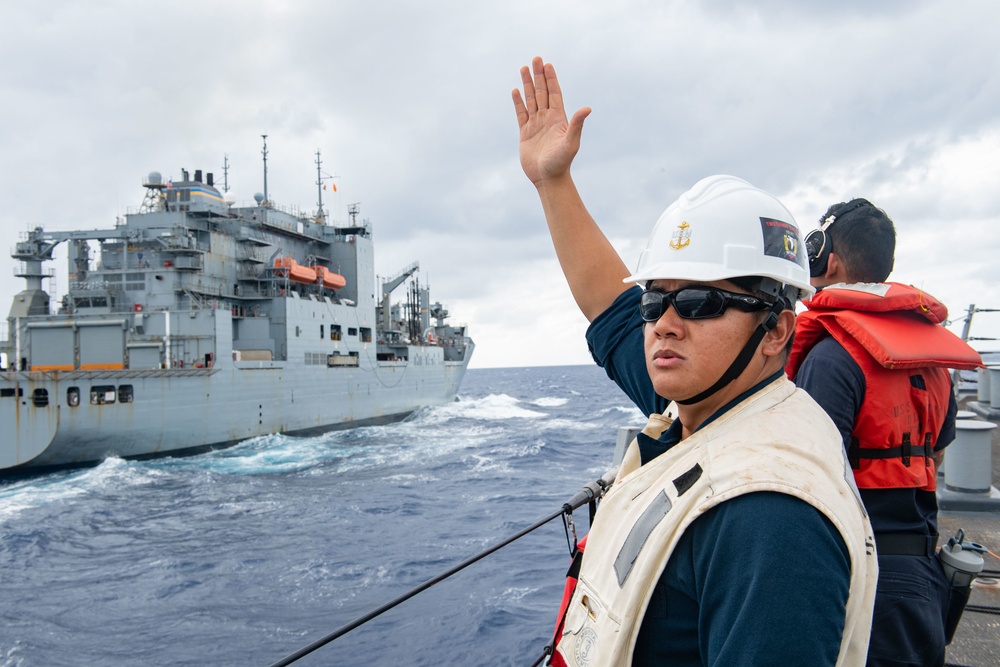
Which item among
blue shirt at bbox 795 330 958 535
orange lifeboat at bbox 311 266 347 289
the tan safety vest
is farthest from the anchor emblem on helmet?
orange lifeboat at bbox 311 266 347 289

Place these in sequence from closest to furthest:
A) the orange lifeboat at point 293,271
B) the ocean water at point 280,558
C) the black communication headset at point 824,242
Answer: the black communication headset at point 824,242, the ocean water at point 280,558, the orange lifeboat at point 293,271

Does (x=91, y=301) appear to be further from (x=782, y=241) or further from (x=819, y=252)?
(x=782, y=241)

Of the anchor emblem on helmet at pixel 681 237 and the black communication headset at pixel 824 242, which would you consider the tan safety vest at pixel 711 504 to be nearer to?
the anchor emblem on helmet at pixel 681 237

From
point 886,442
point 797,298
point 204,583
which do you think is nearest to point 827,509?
point 797,298

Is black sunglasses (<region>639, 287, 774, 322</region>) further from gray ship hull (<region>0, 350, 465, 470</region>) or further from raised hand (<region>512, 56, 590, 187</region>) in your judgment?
gray ship hull (<region>0, 350, 465, 470</region>)

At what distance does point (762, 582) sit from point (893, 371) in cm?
152

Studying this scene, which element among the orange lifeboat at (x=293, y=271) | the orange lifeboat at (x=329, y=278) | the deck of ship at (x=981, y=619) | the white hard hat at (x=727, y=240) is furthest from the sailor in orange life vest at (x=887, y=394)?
the orange lifeboat at (x=329, y=278)

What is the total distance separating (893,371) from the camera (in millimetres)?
2172

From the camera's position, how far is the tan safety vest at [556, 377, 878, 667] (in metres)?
1.04

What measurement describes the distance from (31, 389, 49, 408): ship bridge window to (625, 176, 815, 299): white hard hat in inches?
875

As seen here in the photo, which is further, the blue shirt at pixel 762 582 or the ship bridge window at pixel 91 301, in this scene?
the ship bridge window at pixel 91 301

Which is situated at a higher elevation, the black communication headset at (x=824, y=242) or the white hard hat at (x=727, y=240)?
the black communication headset at (x=824, y=242)

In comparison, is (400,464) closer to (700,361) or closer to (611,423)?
(611,423)

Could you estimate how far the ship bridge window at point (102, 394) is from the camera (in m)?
19.8
